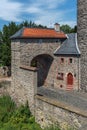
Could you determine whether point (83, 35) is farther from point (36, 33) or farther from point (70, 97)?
point (70, 97)

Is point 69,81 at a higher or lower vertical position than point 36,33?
lower

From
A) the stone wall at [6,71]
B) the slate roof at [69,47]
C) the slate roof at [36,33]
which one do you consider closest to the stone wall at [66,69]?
the slate roof at [69,47]

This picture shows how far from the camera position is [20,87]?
2392 centimetres

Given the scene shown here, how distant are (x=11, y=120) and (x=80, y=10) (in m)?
12.9


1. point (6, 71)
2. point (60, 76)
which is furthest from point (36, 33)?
point (6, 71)

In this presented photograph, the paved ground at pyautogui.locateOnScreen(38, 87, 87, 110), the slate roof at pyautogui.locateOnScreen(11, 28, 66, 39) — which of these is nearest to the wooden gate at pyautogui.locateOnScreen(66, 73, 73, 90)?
the paved ground at pyautogui.locateOnScreen(38, 87, 87, 110)

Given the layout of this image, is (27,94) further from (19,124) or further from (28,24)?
(28,24)

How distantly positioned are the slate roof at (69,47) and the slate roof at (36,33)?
0.89 m

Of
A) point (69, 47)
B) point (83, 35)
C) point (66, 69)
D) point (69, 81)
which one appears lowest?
point (69, 81)

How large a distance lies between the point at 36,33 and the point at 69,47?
151 inches

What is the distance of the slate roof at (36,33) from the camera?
2711 centimetres

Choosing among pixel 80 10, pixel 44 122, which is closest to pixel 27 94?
Result: pixel 44 122

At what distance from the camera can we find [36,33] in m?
28.6

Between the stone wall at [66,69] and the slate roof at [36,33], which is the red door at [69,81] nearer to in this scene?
the stone wall at [66,69]
